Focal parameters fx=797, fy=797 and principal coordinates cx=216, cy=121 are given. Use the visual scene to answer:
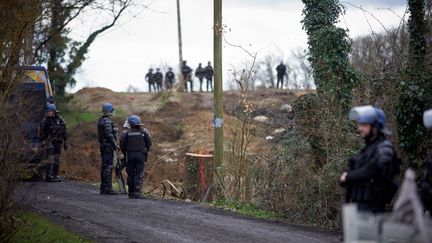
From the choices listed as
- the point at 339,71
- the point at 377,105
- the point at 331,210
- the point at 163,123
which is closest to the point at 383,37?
the point at 339,71

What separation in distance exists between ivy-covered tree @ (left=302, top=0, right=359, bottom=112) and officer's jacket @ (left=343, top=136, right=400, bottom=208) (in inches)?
274

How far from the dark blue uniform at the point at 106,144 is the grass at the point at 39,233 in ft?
15.2

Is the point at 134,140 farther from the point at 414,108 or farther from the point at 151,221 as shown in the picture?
the point at 414,108

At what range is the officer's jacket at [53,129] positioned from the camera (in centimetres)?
1978

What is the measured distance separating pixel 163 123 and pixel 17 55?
2931 cm

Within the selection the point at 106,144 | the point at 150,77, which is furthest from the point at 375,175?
the point at 150,77

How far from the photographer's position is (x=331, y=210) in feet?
45.1

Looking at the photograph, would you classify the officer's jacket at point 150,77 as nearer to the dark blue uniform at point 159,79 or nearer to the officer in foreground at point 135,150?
the dark blue uniform at point 159,79

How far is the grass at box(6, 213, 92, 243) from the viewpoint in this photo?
11938mm

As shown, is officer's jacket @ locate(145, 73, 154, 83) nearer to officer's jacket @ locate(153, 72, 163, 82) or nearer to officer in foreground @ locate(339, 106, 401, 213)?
officer's jacket @ locate(153, 72, 163, 82)

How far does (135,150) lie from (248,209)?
282 cm

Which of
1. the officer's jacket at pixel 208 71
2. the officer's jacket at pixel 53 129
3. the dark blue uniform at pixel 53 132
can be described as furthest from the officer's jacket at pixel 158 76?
the officer's jacket at pixel 53 129

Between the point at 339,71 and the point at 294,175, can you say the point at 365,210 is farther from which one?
the point at 339,71

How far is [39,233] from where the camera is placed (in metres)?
12.5
